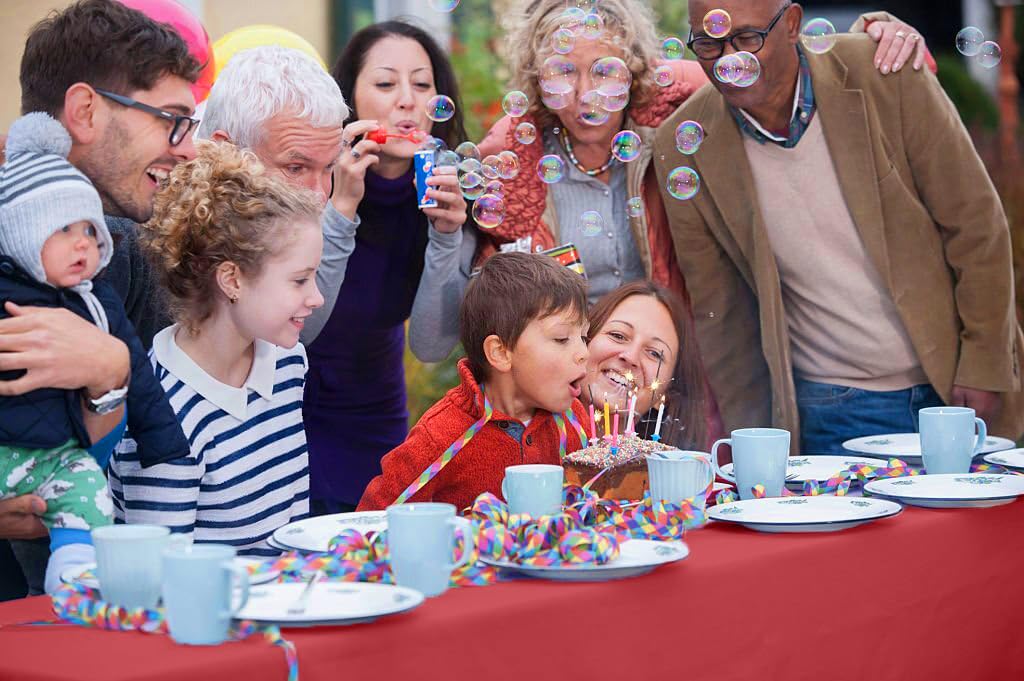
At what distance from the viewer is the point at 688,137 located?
11.6ft

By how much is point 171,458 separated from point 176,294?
1.26ft

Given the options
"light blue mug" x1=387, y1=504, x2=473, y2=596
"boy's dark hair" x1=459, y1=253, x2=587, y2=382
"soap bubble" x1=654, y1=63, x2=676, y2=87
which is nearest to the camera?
"light blue mug" x1=387, y1=504, x2=473, y2=596

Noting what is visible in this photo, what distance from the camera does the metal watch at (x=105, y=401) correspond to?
7.41 ft

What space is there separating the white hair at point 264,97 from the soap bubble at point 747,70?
1047 millimetres

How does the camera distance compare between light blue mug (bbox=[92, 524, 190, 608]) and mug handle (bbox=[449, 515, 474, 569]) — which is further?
mug handle (bbox=[449, 515, 474, 569])

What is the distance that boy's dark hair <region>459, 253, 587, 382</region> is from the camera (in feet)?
8.92

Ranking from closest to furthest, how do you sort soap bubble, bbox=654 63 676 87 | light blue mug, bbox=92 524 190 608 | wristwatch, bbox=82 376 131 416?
light blue mug, bbox=92 524 190 608 < wristwatch, bbox=82 376 131 416 < soap bubble, bbox=654 63 676 87

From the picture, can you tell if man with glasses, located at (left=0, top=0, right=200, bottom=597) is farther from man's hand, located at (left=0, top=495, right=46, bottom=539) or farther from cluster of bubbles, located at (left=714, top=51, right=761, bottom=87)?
cluster of bubbles, located at (left=714, top=51, right=761, bottom=87)

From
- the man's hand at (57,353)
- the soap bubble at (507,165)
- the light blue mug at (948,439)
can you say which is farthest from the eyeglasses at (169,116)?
the light blue mug at (948,439)

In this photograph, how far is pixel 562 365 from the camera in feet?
8.84

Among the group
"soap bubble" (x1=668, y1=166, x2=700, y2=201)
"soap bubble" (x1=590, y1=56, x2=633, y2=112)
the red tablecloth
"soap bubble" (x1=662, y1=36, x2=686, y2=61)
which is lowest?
the red tablecloth

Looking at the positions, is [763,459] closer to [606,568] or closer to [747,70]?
[606,568]

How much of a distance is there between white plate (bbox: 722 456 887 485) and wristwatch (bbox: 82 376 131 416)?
1.34 meters

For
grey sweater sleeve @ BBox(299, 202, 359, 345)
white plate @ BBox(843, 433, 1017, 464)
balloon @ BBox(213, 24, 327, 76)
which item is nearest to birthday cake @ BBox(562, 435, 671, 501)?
white plate @ BBox(843, 433, 1017, 464)
